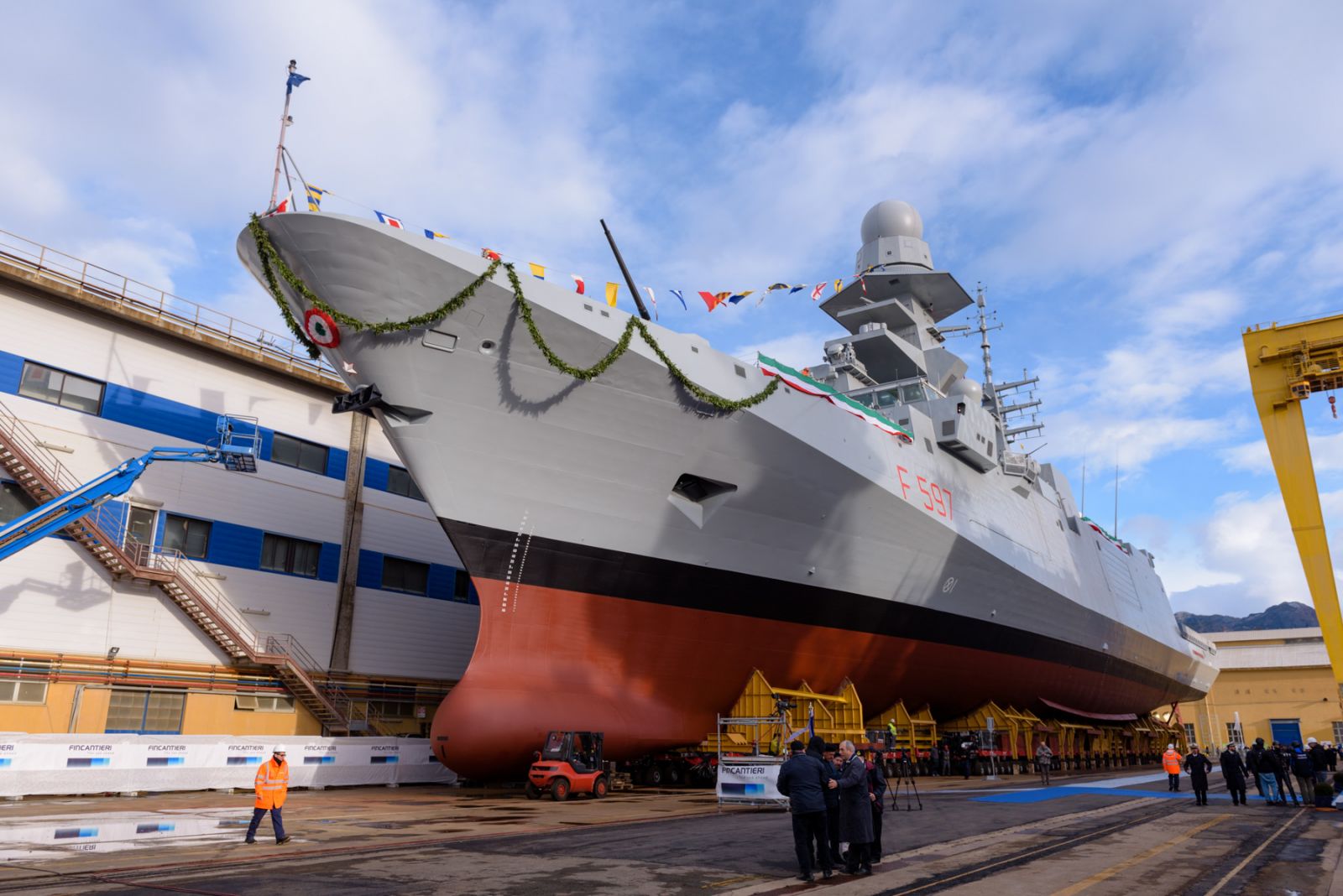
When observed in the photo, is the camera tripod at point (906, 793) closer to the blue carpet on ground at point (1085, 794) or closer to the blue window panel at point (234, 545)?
the blue carpet on ground at point (1085, 794)

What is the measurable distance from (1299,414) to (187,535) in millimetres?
28008

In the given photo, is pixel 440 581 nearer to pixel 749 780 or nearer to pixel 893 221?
pixel 749 780

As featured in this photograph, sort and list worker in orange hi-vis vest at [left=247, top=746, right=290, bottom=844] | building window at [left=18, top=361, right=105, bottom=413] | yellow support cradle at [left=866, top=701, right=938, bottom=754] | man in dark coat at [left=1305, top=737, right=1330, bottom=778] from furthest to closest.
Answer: yellow support cradle at [left=866, top=701, right=938, bottom=754] → building window at [left=18, top=361, right=105, bottom=413] → man in dark coat at [left=1305, top=737, right=1330, bottom=778] → worker in orange hi-vis vest at [left=247, top=746, right=290, bottom=844]

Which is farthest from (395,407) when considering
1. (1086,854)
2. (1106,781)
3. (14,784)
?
(1106,781)

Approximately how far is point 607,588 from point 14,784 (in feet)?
31.7

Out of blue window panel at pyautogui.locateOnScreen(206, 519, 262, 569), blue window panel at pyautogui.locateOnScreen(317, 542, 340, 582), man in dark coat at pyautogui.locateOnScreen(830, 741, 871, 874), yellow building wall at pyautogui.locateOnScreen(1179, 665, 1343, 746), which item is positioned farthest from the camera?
yellow building wall at pyautogui.locateOnScreen(1179, 665, 1343, 746)

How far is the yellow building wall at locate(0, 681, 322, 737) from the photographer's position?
53.0 feet

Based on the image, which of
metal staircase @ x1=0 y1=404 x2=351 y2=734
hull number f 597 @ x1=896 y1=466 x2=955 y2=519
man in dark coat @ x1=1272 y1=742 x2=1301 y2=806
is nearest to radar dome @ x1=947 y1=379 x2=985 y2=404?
hull number f 597 @ x1=896 y1=466 x2=955 y2=519

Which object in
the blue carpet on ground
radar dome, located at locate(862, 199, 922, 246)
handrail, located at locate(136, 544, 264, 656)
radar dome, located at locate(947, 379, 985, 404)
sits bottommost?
the blue carpet on ground

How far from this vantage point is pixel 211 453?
17.9m

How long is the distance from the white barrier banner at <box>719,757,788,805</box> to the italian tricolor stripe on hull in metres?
7.16

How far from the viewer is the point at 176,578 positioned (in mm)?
18172

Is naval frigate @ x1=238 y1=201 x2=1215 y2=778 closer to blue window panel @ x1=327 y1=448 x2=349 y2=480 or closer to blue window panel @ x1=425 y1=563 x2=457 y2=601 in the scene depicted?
blue window panel @ x1=327 y1=448 x2=349 y2=480

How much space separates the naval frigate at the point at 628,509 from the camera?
13891mm
